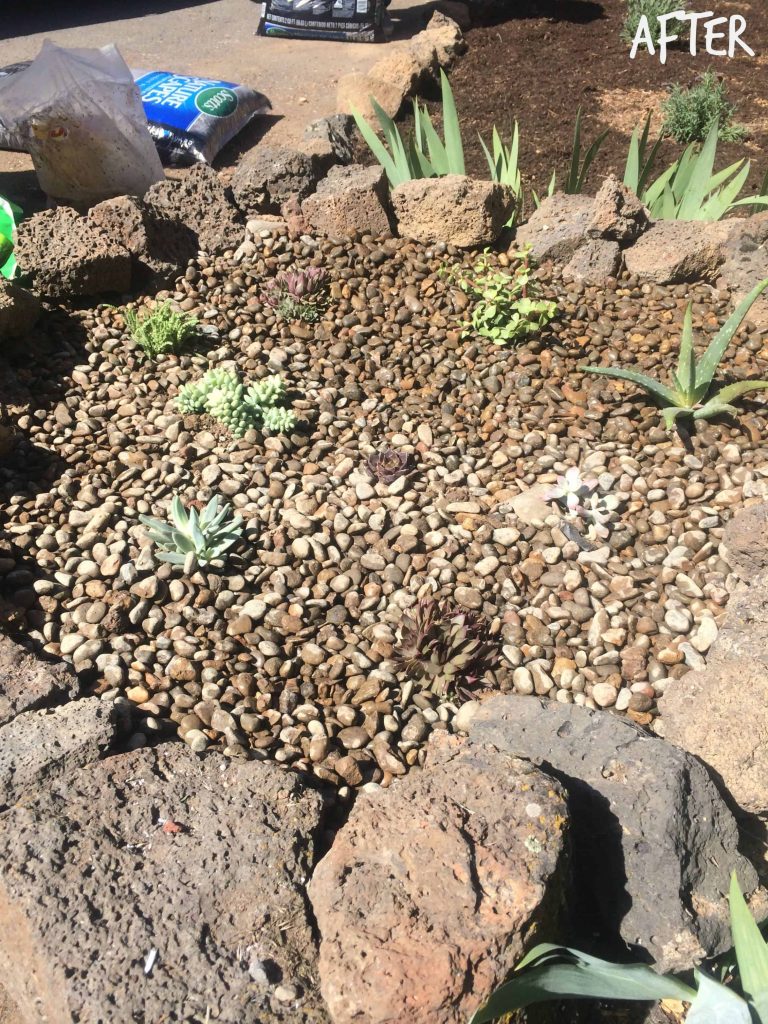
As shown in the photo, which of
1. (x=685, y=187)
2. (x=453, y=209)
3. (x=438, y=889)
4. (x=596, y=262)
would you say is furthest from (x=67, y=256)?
(x=438, y=889)

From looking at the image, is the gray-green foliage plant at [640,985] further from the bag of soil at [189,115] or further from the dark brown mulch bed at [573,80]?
the bag of soil at [189,115]

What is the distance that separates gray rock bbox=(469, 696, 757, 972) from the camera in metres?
1.90

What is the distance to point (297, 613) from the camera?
283cm

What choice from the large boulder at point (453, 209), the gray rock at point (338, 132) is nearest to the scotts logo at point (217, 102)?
the gray rock at point (338, 132)

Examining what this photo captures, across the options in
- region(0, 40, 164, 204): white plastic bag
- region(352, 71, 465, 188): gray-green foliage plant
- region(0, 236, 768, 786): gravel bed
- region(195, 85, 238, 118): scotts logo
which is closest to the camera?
region(0, 236, 768, 786): gravel bed

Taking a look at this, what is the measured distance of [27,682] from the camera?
2.35 meters

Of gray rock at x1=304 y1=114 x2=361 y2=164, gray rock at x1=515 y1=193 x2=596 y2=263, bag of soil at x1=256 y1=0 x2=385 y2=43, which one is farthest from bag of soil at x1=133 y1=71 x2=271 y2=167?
gray rock at x1=515 y1=193 x2=596 y2=263

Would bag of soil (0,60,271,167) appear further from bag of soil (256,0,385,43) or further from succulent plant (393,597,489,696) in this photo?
succulent plant (393,597,489,696)

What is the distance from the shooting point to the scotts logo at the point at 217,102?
5.80 meters

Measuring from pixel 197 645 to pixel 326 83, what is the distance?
19.6 feet

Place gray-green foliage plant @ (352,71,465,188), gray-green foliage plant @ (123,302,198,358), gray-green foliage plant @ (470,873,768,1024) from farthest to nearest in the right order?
gray-green foliage plant @ (352,71,465,188), gray-green foliage plant @ (123,302,198,358), gray-green foliage plant @ (470,873,768,1024)

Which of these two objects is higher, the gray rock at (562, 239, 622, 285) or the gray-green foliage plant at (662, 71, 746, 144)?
the gray rock at (562, 239, 622, 285)

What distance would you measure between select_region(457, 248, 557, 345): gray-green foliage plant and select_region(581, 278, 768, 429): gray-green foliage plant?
59 cm

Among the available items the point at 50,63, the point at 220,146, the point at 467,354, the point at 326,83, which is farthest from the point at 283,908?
the point at 326,83
